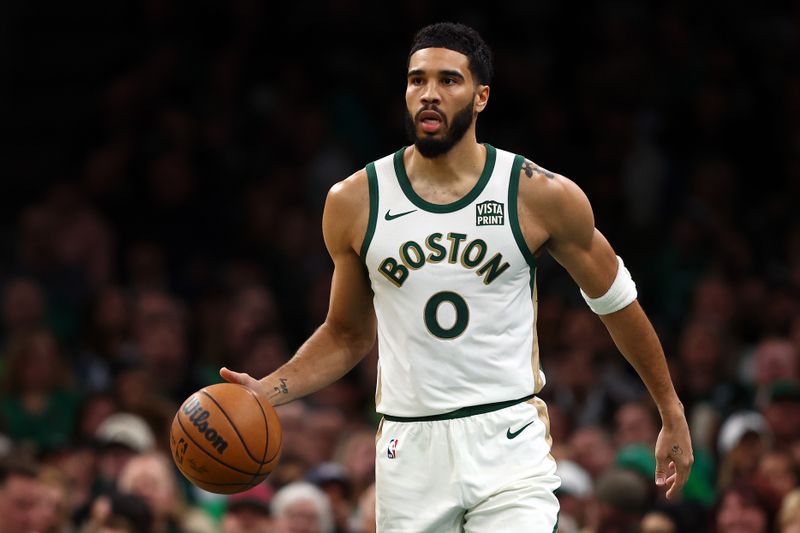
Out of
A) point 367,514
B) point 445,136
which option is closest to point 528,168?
point 445,136

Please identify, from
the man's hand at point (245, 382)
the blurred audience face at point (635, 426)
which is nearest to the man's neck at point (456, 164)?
the man's hand at point (245, 382)

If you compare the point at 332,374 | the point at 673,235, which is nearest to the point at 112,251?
the point at 673,235

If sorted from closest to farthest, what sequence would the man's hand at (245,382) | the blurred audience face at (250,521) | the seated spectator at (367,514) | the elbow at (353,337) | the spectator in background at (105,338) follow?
1. the man's hand at (245,382)
2. the elbow at (353,337)
3. the seated spectator at (367,514)
4. the blurred audience face at (250,521)
5. the spectator in background at (105,338)

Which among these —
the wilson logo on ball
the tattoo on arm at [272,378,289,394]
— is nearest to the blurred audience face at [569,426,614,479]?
the tattoo on arm at [272,378,289,394]

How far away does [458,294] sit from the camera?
5.20 m

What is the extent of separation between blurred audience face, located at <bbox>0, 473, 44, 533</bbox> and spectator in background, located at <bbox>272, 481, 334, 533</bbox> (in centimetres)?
133

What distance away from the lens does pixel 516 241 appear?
17.2ft

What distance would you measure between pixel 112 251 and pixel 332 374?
7191mm

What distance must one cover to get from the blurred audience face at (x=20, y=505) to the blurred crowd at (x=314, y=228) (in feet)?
0.05

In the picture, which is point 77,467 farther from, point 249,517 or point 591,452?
point 591,452

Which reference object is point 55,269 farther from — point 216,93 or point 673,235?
point 673,235

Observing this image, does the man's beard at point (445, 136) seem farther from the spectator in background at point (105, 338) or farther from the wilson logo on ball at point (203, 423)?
the spectator in background at point (105, 338)

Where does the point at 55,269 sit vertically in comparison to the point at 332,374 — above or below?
above

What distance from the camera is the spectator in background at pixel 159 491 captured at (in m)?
8.73
